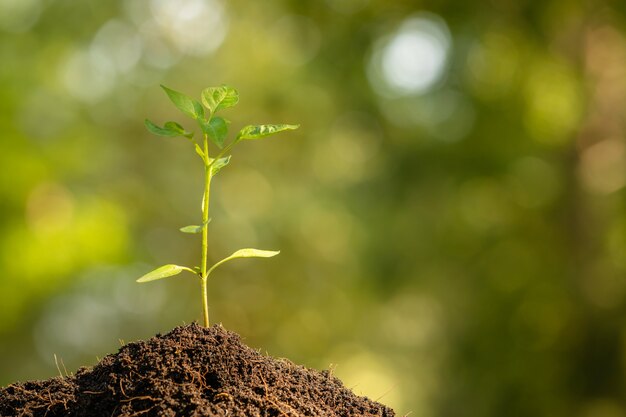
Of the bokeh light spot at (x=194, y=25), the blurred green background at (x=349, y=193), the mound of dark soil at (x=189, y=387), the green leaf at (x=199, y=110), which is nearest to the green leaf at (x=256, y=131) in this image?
the green leaf at (x=199, y=110)

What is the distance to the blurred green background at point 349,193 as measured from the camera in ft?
25.3

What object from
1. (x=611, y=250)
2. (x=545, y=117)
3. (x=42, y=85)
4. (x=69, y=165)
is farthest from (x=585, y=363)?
(x=42, y=85)

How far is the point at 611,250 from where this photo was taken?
7.38 m

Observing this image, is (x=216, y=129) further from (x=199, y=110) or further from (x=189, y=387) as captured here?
(x=189, y=387)

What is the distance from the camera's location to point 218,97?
1769mm

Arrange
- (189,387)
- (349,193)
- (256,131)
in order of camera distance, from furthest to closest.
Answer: (349,193)
(256,131)
(189,387)

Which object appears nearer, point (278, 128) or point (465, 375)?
point (278, 128)

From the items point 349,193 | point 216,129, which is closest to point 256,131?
point 216,129

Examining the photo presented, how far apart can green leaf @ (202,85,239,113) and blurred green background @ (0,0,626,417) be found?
5.69 m

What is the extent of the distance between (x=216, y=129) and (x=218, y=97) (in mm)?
123

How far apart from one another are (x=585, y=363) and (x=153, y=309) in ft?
18.8

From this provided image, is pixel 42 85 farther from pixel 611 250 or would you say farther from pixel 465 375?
pixel 611 250

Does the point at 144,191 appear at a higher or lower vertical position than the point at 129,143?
lower

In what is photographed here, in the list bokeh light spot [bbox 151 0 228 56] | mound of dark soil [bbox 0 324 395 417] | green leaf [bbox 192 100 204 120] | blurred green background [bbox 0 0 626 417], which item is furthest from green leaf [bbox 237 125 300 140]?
bokeh light spot [bbox 151 0 228 56]
